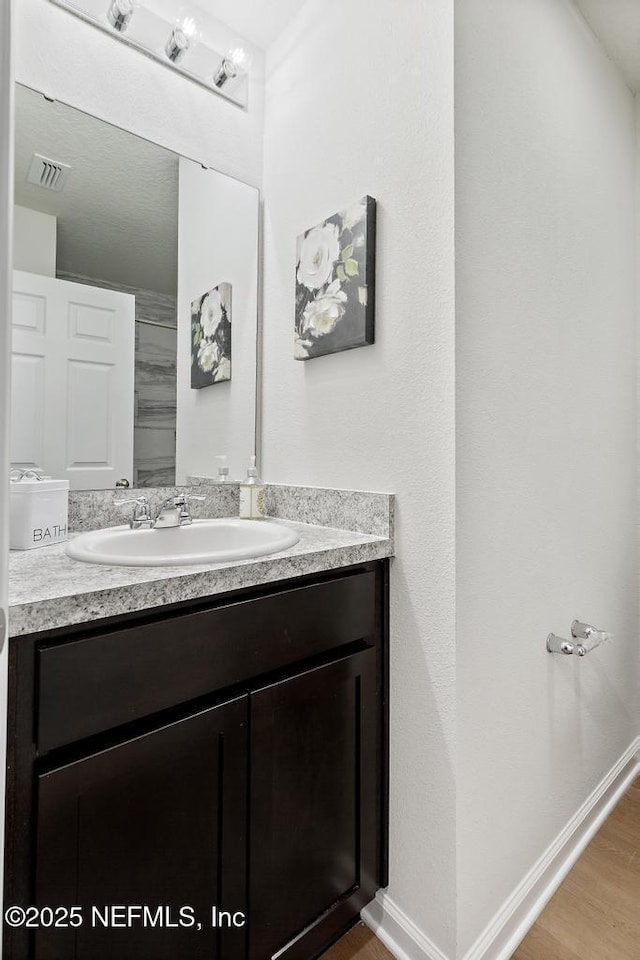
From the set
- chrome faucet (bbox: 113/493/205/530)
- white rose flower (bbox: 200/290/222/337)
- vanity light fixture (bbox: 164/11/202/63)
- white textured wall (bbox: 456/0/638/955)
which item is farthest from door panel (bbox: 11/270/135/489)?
white textured wall (bbox: 456/0/638/955)

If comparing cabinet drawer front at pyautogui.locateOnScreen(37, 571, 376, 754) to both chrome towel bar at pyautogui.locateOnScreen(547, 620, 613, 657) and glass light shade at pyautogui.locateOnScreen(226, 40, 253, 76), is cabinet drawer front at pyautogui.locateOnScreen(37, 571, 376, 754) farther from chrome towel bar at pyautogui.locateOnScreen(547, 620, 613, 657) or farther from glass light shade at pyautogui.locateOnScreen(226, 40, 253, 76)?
glass light shade at pyautogui.locateOnScreen(226, 40, 253, 76)

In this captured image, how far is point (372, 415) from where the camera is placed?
48.4 inches

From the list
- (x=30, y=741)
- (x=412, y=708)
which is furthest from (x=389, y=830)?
(x=30, y=741)

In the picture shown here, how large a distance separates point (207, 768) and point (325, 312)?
1.06 metres

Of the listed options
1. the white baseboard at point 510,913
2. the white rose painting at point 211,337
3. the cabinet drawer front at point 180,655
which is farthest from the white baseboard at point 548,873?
the white rose painting at point 211,337

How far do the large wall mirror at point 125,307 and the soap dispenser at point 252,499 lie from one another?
0.10 meters

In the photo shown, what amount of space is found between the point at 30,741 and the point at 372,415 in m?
0.90

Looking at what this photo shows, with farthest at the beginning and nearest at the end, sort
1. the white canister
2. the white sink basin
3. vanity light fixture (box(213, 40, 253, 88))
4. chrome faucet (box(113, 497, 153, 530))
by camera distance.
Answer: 1. vanity light fixture (box(213, 40, 253, 88))
2. chrome faucet (box(113, 497, 153, 530))
3. the white canister
4. the white sink basin

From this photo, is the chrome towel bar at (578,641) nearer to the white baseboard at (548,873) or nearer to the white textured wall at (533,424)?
the white textured wall at (533,424)

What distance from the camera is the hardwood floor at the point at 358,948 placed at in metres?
1.14

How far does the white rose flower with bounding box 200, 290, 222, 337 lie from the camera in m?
1.54

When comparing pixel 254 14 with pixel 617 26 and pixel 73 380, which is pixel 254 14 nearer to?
pixel 617 26

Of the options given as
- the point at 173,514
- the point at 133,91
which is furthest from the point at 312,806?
the point at 133,91

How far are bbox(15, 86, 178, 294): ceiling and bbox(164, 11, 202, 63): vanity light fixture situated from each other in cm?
27
